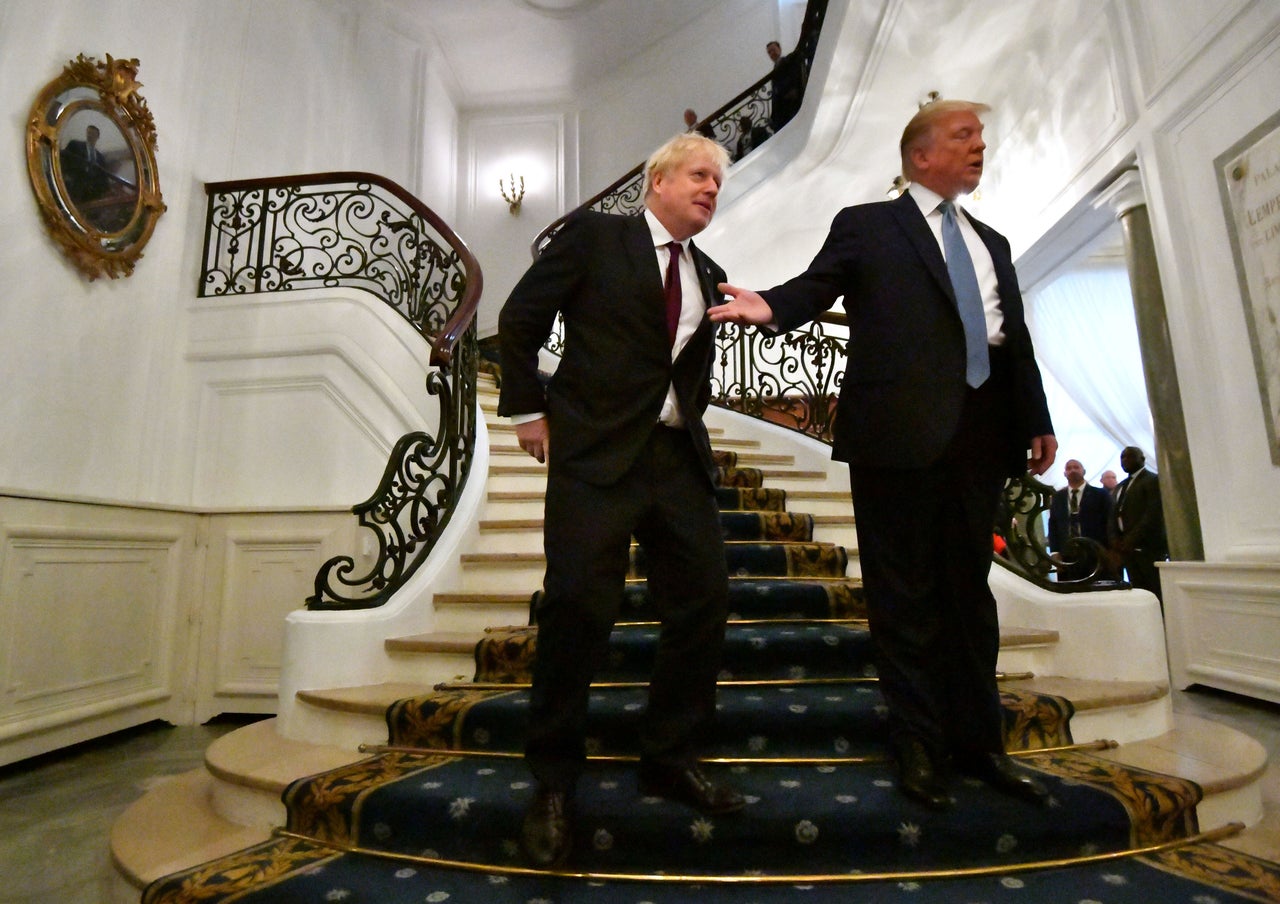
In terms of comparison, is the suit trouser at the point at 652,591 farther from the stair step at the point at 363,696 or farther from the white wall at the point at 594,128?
the white wall at the point at 594,128

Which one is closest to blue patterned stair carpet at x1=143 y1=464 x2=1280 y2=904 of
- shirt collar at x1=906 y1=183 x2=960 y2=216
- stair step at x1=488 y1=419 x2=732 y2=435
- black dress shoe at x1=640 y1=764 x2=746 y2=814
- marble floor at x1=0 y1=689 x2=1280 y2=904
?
black dress shoe at x1=640 y1=764 x2=746 y2=814

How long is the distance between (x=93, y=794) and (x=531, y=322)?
2455 mm

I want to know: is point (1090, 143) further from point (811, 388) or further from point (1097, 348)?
point (1097, 348)

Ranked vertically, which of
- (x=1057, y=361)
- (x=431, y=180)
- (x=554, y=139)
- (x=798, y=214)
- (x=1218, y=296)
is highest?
(x=554, y=139)

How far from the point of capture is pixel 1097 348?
7.64m

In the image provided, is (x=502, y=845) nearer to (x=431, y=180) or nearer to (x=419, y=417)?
(x=419, y=417)

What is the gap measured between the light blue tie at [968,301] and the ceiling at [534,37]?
27.1 feet

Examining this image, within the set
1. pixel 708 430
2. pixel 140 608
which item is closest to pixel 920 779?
pixel 708 430

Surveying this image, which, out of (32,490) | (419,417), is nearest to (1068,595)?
(419,417)

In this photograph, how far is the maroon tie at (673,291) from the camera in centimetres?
158

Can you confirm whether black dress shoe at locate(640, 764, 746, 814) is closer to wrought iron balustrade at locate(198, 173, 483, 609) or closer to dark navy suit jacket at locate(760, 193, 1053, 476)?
dark navy suit jacket at locate(760, 193, 1053, 476)

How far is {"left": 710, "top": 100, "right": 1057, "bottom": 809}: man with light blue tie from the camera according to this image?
5.18 ft

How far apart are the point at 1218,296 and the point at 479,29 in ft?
26.2

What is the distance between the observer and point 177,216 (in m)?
4.38
